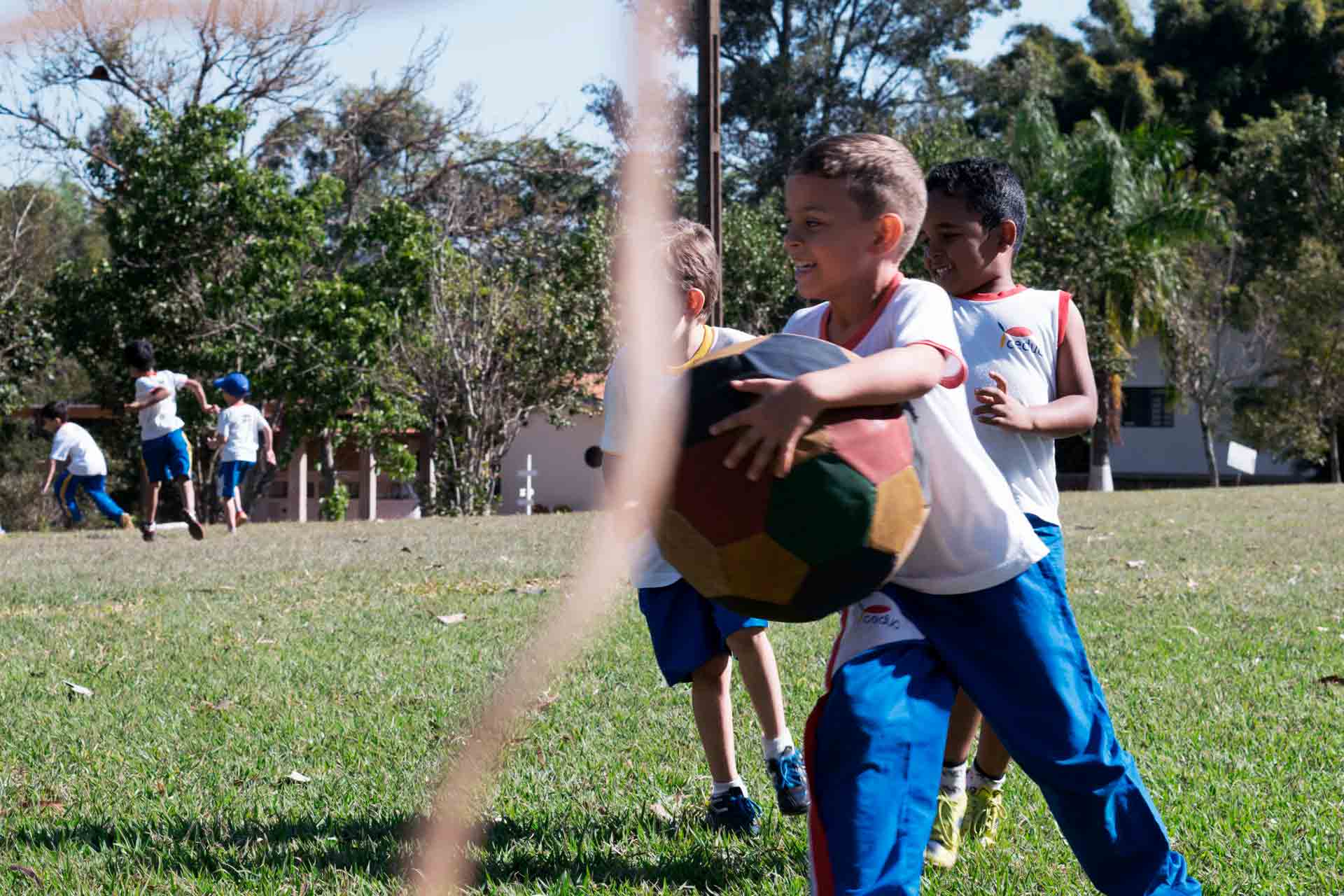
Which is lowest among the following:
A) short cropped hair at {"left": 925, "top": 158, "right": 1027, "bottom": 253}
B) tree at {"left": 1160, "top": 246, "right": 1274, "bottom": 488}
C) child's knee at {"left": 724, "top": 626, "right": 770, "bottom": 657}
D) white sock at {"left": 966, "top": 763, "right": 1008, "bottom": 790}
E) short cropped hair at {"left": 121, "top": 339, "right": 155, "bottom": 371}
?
white sock at {"left": 966, "top": 763, "right": 1008, "bottom": 790}

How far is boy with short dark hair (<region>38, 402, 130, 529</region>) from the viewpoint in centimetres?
1416

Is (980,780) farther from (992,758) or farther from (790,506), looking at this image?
(790,506)

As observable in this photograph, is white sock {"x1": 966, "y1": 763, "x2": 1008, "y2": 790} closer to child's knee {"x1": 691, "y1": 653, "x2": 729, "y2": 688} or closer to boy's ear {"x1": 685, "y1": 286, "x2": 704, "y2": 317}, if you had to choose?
child's knee {"x1": 691, "y1": 653, "x2": 729, "y2": 688}

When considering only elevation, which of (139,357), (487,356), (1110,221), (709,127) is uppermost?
(1110,221)

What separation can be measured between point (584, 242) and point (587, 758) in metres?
21.5

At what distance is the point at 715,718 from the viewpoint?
346 cm

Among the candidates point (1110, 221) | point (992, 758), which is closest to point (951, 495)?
point (992, 758)

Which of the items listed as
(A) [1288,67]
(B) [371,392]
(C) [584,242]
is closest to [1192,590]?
(B) [371,392]

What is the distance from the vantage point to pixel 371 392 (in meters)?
22.1

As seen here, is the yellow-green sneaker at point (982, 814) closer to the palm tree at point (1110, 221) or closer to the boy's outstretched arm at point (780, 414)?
the boy's outstretched arm at point (780, 414)

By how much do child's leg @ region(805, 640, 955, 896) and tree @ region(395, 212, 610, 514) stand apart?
20.3 meters

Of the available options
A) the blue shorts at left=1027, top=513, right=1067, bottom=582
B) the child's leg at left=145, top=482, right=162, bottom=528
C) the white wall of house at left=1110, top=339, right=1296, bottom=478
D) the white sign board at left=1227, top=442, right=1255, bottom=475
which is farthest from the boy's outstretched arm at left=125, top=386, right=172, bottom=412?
the white wall of house at left=1110, top=339, right=1296, bottom=478

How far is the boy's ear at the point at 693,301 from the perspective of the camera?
3.32 meters

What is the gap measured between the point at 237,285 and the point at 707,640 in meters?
20.0
